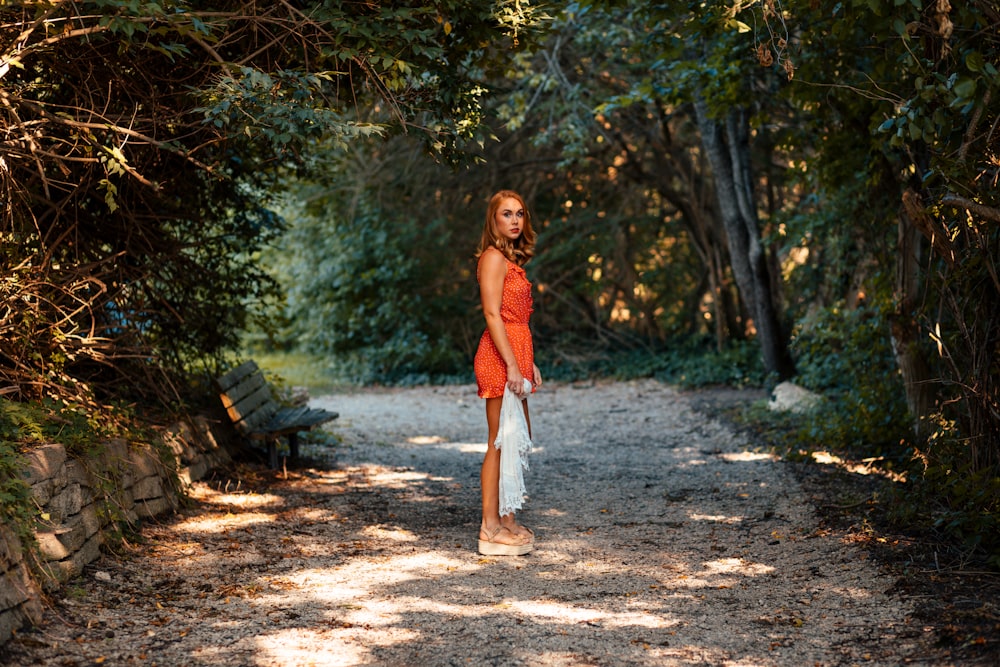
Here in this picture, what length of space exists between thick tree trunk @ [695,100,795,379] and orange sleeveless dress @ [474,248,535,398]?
697 cm

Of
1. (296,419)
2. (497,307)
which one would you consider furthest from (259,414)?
(497,307)

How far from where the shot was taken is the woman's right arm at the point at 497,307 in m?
5.70

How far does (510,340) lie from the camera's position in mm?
5898

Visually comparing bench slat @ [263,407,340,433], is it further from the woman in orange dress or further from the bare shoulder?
the bare shoulder

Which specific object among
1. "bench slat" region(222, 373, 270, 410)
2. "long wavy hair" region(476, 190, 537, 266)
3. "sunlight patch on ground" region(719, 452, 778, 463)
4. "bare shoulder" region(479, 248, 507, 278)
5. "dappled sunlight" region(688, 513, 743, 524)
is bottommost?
"dappled sunlight" region(688, 513, 743, 524)

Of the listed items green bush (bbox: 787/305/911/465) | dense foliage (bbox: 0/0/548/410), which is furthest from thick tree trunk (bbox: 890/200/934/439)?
dense foliage (bbox: 0/0/548/410)

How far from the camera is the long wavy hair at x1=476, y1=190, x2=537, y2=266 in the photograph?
5908mm

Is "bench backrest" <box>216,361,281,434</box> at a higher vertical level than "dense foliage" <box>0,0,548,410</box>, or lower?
lower

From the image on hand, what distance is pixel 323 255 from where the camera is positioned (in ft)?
59.0

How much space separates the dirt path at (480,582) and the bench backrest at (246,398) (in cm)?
54

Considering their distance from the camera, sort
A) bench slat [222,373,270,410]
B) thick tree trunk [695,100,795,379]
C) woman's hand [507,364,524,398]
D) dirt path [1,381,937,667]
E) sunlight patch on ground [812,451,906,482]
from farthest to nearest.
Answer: thick tree trunk [695,100,795,379] < bench slat [222,373,270,410] < sunlight patch on ground [812,451,906,482] < woman's hand [507,364,524,398] < dirt path [1,381,937,667]

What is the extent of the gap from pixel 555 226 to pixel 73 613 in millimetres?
13142

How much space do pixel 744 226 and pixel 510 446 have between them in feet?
25.4

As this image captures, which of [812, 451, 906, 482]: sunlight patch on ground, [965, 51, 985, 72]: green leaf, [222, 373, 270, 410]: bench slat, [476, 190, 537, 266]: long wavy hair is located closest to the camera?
[965, 51, 985, 72]: green leaf
